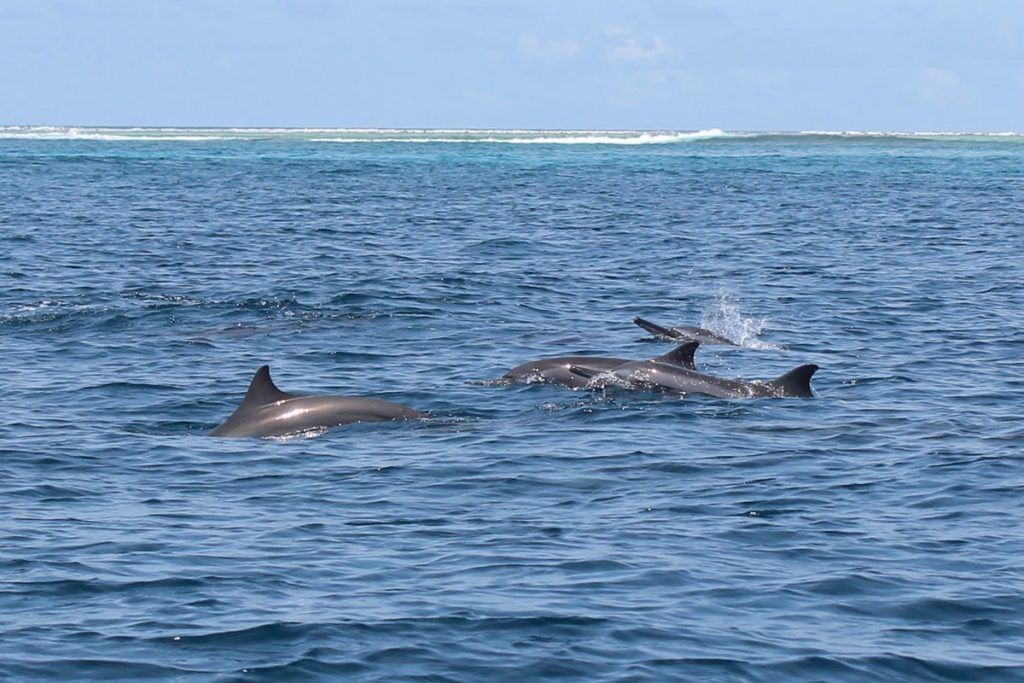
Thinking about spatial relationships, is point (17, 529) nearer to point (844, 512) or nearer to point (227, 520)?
point (227, 520)

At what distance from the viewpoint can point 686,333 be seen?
23.8 meters

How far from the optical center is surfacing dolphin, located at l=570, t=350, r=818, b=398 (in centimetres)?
1870

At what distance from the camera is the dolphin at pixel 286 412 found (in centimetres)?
1642

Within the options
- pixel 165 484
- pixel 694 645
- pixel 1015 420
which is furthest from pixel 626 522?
pixel 1015 420

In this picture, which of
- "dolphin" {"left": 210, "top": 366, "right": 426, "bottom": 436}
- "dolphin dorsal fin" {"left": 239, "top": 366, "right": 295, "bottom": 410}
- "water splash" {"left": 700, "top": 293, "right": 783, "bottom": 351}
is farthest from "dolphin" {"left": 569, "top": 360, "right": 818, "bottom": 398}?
"water splash" {"left": 700, "top": 293, "right": 783, "bottom": 351}

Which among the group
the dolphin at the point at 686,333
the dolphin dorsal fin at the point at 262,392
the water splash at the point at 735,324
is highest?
the dolphin dorsal fin at the point at 262,392

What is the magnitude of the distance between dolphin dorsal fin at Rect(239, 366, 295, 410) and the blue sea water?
0.60m

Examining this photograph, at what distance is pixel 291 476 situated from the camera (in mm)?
14578

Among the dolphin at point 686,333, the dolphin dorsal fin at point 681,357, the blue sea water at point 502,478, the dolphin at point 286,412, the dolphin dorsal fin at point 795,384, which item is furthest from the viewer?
the dolphin at point 686,333

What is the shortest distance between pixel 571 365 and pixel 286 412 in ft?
14.2

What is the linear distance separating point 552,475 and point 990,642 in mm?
5112

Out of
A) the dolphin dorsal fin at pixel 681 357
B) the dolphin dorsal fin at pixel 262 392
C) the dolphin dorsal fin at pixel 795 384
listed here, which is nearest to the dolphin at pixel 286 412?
the dolphin dorsal fin at pixel 262 392

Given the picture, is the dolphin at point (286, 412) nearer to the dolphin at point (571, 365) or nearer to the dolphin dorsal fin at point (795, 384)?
the dolphin at point (571, 365)

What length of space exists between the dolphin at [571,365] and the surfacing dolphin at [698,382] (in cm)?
22
